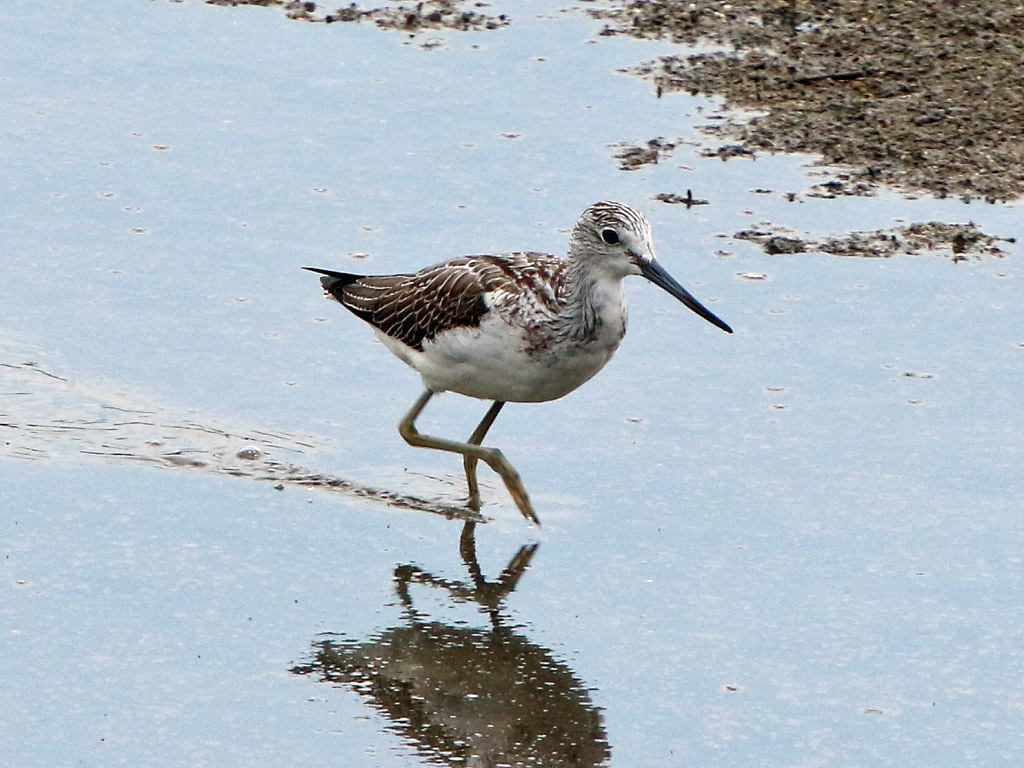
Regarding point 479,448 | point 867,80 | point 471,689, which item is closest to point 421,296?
point 479,448

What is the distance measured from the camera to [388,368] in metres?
8.44

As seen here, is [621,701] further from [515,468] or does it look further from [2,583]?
[2,583]

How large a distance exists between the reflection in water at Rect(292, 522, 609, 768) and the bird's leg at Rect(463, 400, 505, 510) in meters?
0.83

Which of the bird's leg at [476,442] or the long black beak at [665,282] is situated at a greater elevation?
the long black beak at [665,282]

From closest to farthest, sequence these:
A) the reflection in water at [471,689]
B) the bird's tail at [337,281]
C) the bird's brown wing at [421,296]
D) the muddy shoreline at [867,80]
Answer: the reflection in water at [471,689], the bird's brown wing at [421,296], the bird's tail at [337,281], the muddy shoreline at [867,80]

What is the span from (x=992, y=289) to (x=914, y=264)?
403 millimetres

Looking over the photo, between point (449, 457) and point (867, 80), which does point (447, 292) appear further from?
point (867, 80)

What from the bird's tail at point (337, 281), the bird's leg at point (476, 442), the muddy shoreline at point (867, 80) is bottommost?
the bird's leg at point (476, 442)

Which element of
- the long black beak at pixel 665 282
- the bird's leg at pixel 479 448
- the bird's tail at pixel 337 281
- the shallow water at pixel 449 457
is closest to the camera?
the shallow water at pixel 449 457

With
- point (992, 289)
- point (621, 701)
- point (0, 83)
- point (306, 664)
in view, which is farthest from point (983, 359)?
point (0, 83)

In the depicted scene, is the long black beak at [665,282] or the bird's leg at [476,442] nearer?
the long black beak at [665,282]

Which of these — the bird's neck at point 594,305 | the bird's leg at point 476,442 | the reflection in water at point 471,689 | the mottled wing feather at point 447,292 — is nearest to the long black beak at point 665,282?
the bird's neck at point 594,305

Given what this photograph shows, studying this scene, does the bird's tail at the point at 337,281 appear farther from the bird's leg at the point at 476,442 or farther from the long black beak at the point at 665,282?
the long black beak at the point at 665,282

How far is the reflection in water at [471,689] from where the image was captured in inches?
222
